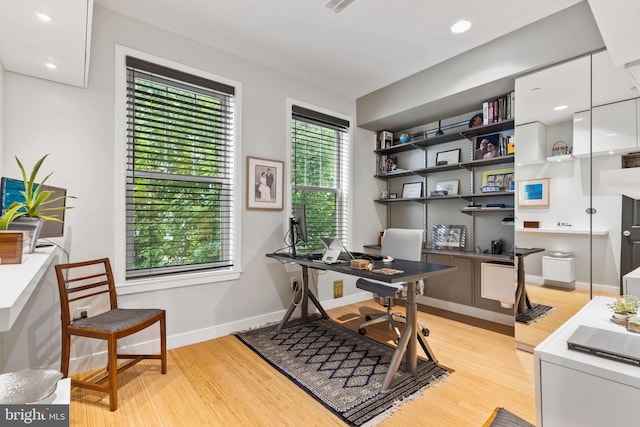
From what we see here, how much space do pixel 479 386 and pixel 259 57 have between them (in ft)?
11.3

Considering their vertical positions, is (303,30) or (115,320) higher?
(303,30)

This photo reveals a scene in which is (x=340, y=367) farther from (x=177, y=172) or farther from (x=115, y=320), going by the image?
(x=177, y=172)

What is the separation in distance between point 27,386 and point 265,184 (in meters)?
2.73

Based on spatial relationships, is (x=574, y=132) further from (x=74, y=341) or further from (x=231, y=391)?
(x=74, y=341)

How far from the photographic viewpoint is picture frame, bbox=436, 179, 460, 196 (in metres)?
3.76

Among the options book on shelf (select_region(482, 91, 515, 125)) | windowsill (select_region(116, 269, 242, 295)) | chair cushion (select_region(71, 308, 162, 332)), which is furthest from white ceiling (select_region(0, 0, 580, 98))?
chair cushion (select_region(71, 308, 162, 332))

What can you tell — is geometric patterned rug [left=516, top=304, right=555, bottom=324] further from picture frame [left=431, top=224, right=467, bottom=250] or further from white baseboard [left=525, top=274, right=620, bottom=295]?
picture frame [left=431, top=224, right=467, bottom=250]

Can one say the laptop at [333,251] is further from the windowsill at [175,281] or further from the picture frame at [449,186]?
the picture frame at [449,186]

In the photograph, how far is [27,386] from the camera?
694mm

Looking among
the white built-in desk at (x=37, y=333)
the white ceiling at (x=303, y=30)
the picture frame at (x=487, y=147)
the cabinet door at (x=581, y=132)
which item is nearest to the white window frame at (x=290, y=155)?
the white ceiling at (x=303, y=30)

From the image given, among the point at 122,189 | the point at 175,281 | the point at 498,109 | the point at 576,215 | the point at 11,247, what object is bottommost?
the point at 175,281

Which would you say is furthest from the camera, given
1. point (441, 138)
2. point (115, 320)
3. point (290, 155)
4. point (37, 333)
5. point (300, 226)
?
point (441, 138)

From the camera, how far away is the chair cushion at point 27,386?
25.7 inches

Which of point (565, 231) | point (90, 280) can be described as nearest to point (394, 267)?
point (565, 231)
